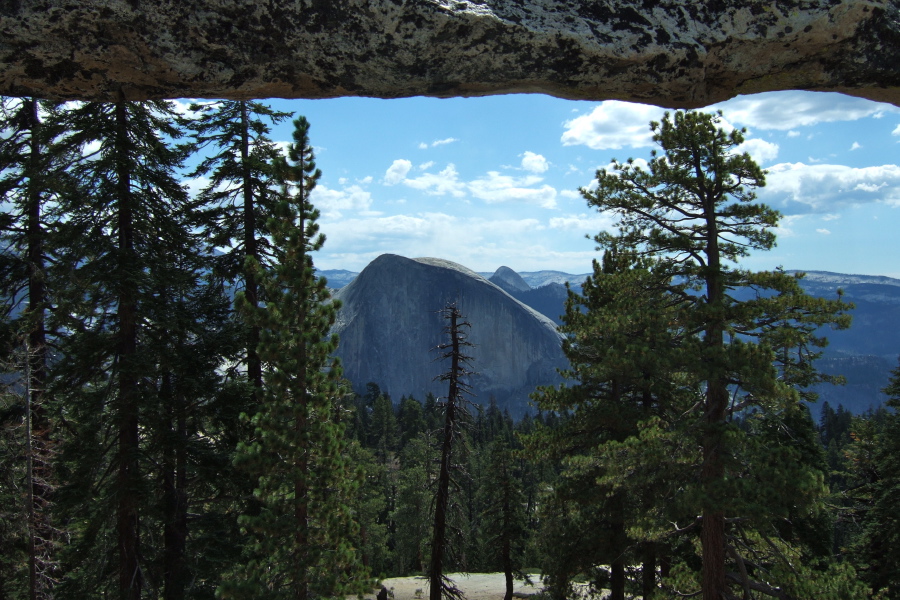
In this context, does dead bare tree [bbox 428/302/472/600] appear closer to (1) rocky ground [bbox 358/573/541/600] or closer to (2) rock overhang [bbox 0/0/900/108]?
(1) rocky ground [bbox 358/573/541/600]

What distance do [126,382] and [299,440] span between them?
328 cm

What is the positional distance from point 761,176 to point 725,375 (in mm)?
3330

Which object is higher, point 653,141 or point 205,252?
point 653,141

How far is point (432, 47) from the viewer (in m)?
2.38

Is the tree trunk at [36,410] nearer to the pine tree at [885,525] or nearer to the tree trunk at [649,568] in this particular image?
the tree trunk at [649,568]

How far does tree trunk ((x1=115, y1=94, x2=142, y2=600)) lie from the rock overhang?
26.1ft

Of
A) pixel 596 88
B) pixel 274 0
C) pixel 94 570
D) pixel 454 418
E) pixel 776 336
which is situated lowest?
pixel 94 570

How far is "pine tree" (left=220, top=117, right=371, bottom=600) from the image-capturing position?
8797mm

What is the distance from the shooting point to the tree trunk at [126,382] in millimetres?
9438

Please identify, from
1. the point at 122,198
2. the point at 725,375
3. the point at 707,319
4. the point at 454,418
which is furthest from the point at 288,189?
the point at 454,418

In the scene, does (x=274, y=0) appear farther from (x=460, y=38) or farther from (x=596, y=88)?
(x=596, y=88)

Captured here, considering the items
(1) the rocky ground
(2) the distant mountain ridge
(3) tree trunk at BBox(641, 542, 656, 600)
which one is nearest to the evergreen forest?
(3) tree trunk at BBox(641, 542, 656, 600)

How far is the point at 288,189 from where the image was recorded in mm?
9531

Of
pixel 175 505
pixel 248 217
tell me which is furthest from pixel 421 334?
pixel 175 505
